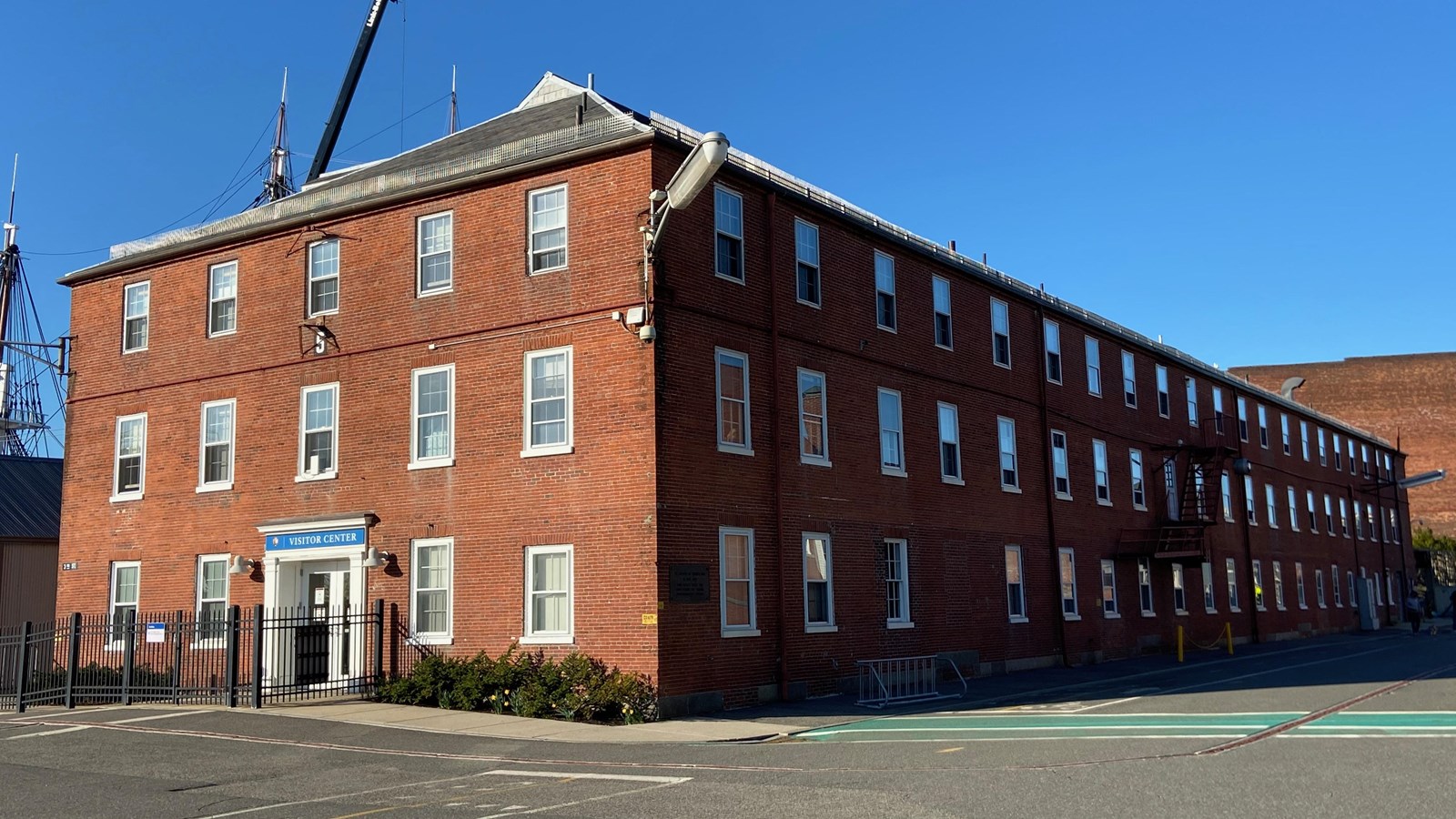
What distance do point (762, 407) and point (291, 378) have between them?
9589 mm

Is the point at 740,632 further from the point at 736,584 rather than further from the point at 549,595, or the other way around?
the point at 549,595

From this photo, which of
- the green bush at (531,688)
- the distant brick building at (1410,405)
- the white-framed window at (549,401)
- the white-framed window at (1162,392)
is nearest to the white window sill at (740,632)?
the green bush at (531,688)

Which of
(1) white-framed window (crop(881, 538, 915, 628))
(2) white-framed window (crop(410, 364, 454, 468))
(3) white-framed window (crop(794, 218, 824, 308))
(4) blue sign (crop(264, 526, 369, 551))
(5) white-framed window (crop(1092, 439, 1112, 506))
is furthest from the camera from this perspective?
(5) white-framed window (crop(1092, 439, 1112, 506))

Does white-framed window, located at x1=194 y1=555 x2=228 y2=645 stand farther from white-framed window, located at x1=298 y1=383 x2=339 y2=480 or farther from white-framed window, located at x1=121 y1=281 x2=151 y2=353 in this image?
white-framed window, located at x1=121 y1=281 x2=151 y2=353

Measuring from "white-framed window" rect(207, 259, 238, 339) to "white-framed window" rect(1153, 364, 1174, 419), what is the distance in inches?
1109

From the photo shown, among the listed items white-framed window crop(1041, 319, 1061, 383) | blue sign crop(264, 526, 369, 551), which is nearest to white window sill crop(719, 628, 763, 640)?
blue sign crop(264, 526, 369, 551)

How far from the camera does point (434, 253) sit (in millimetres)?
22953

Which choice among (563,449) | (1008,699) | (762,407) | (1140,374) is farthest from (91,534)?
(1140,374)

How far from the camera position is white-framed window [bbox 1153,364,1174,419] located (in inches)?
1571

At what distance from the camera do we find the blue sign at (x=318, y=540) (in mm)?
22578

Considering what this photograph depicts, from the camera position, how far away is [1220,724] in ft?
54.6

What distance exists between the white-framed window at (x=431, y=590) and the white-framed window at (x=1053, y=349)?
17.9m

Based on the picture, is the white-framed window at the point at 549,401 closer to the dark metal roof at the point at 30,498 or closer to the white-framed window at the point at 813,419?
the white-framed window at the point at 813,419

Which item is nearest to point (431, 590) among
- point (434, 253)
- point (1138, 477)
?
point (434, 253)
